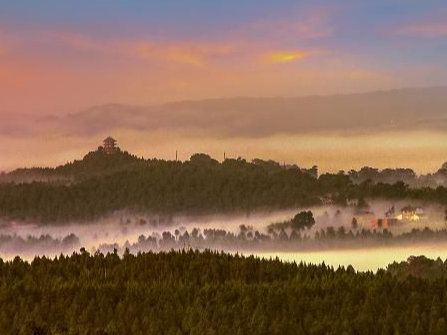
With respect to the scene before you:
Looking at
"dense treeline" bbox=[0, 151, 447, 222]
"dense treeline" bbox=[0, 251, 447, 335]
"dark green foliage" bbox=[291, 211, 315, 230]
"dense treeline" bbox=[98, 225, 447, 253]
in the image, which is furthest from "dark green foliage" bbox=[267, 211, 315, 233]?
"dense treeline" bbox=[0, 251, 447, 335]

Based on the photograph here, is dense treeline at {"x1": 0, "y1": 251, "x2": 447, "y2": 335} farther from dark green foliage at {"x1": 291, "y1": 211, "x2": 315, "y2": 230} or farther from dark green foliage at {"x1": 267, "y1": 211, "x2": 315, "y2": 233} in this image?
dark green foliage at {"x1": 291, "y1": 211, "x2": 315, "y2": 230}

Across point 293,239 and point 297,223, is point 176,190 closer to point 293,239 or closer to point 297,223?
point 297,223

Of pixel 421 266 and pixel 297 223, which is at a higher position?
pixel 297 223

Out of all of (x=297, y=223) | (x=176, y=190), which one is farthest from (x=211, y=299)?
(x=176, y=190)

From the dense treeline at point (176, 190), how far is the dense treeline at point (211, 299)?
39.9 meters

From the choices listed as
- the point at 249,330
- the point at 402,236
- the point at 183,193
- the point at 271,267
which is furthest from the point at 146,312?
the point at 183,193

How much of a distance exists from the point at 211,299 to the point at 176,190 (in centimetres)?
Answer: 5685

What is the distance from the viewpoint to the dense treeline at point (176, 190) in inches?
2896

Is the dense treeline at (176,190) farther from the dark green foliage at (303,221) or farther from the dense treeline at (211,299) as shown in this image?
the dense treeline at (211,299)

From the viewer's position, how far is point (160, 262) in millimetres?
29422

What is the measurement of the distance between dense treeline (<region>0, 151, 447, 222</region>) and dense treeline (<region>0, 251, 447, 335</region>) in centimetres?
3995

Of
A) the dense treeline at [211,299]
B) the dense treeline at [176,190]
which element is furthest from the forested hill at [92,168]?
the dense treeline at [211,299]

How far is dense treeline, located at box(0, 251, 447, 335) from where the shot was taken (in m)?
A: 20.0

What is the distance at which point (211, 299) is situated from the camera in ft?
74.7
